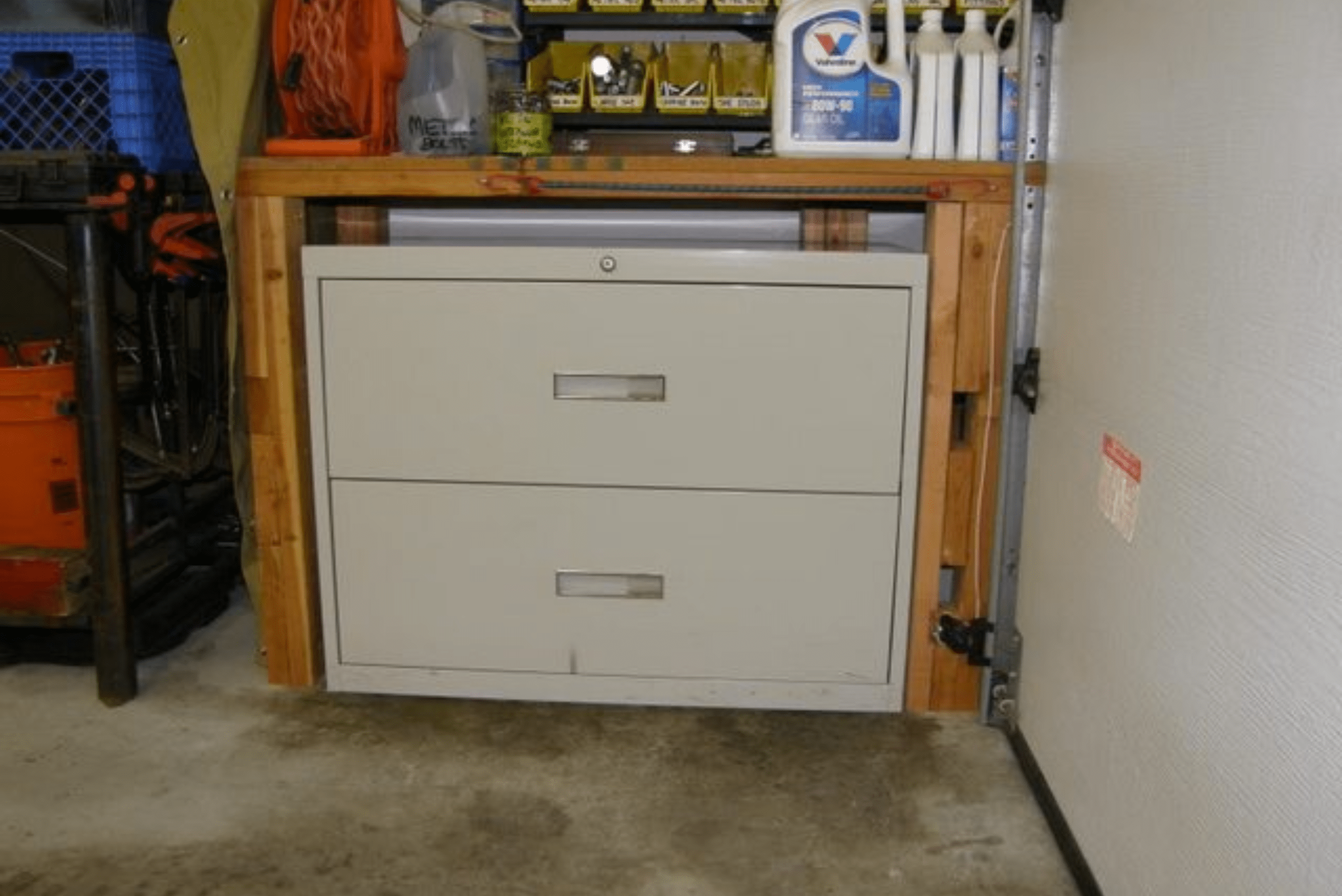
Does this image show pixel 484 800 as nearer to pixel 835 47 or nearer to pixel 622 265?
pixel 622 265

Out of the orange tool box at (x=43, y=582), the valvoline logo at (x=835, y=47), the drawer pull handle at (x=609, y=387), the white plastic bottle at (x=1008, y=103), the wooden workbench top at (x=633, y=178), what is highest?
the valvoline logo at (x=835, y=47)

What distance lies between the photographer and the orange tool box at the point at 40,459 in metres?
Answer: 1.86

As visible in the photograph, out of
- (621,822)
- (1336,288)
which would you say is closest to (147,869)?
(621,822)

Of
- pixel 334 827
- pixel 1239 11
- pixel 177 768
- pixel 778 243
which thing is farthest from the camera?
pixel 778 243

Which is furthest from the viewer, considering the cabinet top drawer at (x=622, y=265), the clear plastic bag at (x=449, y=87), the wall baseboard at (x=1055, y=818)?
the clear plastic bag at (x=449, y=87)

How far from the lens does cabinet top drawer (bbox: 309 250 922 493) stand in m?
1.69

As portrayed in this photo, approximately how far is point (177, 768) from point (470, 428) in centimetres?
62

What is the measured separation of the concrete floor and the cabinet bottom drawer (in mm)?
92

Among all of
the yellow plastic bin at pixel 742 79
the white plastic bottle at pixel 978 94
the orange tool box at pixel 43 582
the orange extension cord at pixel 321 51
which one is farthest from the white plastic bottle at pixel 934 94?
the orange tool box at pixel 43 582

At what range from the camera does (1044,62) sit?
160cm

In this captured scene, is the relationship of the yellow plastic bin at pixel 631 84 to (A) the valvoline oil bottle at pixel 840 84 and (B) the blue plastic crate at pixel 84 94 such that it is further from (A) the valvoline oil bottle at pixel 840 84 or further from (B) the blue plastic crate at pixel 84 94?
(B) the blue plastic crate at pixel 84 94

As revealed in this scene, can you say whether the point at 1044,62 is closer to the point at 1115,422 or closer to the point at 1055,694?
the point at 1115,422

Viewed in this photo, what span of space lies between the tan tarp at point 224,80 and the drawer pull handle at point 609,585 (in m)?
0.65

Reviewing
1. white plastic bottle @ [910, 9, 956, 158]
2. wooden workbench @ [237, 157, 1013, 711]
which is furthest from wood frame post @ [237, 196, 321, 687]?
white plastic bottle @ [910, 9, 956, 158]
